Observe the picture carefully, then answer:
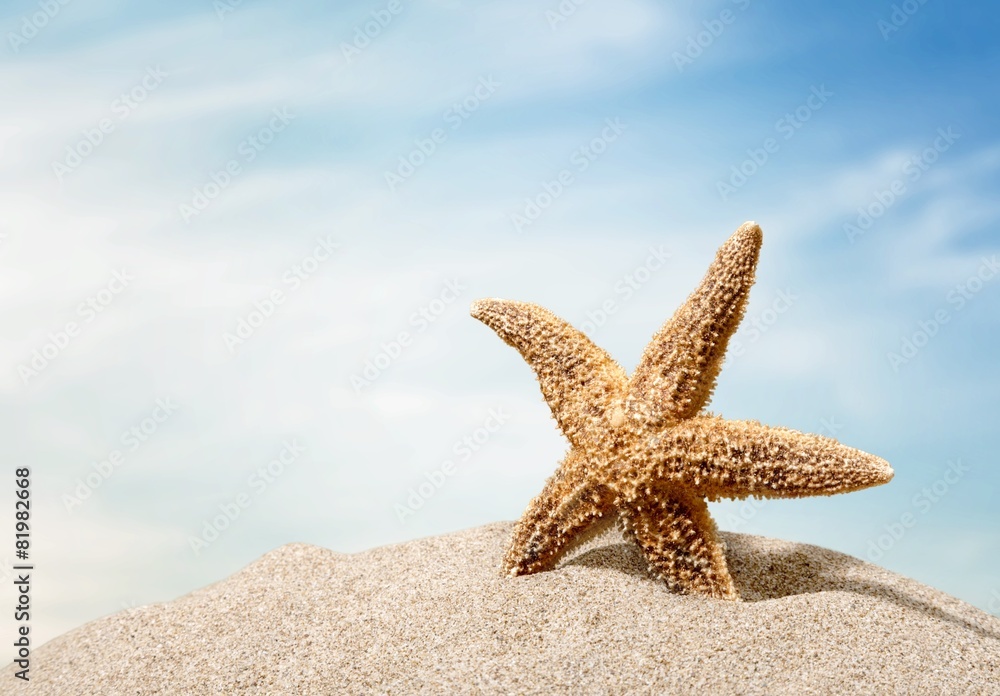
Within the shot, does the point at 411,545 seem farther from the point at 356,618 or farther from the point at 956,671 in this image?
the point at 956,671

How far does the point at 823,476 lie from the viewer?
15.3ft

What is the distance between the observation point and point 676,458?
4.89 meters

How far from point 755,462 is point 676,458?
411 mm

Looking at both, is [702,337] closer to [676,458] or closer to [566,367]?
[676,458]

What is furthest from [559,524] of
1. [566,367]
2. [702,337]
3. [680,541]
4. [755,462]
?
[702,337]

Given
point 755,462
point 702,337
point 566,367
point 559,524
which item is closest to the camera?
point 755,462

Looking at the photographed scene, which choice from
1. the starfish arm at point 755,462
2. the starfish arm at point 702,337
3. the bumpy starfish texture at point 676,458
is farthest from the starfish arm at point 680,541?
the starfish arm at point 702,337

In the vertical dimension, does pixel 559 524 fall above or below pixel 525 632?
above

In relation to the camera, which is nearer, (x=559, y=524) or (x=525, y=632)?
(x=525, y=632)

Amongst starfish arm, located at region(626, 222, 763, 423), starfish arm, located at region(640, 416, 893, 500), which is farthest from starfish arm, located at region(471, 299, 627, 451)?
starfish arm, located at region(640, 416, 893, 500)

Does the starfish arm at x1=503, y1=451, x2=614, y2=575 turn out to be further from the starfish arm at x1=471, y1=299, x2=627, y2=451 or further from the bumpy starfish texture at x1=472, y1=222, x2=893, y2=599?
the starfish arm at x1=471, y1=299, x2=627, y2=451

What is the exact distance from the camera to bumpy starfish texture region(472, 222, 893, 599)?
4746 mm

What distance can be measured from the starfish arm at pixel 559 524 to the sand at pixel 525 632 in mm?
140

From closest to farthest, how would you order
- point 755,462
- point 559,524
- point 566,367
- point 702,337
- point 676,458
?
1. point 755,462
2. point 676,458
3. point 702,337
4. point 559,524
5. point 566,367
